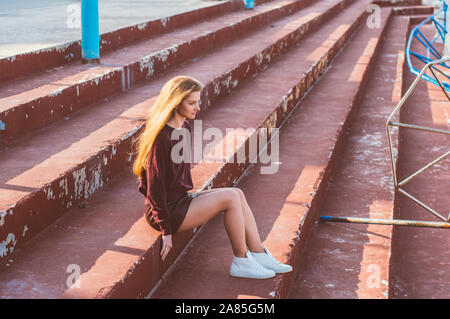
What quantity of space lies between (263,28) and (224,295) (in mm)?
5578

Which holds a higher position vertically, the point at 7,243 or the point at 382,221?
the point at 7,243

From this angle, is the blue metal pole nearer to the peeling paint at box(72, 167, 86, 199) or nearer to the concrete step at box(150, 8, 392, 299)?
the concrete step at box(150, 8, 392, 299)

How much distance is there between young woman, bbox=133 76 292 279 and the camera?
2.61m

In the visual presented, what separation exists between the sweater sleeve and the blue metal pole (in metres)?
2.03

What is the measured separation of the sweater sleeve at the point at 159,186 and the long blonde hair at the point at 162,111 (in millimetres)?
29

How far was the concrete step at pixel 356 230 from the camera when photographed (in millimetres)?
2969

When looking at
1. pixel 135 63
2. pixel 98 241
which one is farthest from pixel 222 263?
pixel 135 63

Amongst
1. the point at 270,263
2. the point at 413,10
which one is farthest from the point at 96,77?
the point at 413,10

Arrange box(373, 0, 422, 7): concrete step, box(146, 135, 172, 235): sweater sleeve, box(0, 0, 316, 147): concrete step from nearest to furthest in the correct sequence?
box(146, 135, 172, 235): sweater sleeve < box(0, 0, 316, 147): concrete step < box(373, 0, 422, 7): concrete step

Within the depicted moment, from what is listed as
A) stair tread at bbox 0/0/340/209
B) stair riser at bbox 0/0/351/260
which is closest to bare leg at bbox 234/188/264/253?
stair riser at bbox 0/0/351/260

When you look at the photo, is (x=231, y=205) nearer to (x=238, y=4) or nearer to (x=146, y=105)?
(x=146, y=105)

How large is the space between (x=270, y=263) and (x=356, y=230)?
3.01ft

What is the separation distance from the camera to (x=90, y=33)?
4473 millimetres

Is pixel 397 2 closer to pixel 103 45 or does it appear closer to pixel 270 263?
pixel 103 45
